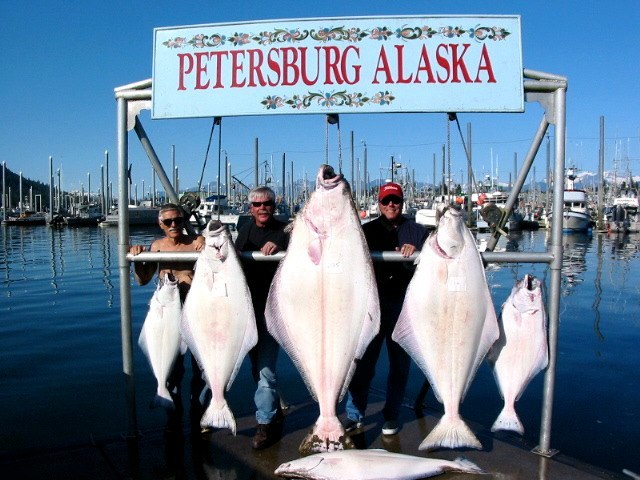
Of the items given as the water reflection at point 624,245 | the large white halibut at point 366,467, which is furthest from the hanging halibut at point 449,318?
the water reflection at point 624,245

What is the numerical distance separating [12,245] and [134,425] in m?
33.1

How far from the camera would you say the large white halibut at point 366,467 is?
316cm

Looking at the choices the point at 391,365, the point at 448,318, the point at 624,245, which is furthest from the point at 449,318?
the point at 624,245

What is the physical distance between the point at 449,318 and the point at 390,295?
0.79m

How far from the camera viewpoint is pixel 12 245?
32656mm

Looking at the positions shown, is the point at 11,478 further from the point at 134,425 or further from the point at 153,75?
the point at 153,75

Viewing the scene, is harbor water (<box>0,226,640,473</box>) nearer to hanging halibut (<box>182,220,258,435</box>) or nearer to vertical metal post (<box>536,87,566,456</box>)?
hanging halibut (<box>182,220,258,435</box>)

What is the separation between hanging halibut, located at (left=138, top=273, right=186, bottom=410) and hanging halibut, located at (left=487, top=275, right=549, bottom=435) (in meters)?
2.19

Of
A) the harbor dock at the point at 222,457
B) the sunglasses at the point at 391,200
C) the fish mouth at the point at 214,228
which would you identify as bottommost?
the harbor dock at the point at 222,457

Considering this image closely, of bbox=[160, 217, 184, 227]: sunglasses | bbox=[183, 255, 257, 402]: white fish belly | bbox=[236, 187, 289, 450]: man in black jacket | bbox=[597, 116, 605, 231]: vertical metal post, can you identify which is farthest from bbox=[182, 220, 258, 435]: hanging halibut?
bbox=[597, 116, 605, 231]: vertical metal post

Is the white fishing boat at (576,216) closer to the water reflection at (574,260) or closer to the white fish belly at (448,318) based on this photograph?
the water reflection at (574,260)

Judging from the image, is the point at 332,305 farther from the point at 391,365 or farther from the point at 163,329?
the point at 163,329

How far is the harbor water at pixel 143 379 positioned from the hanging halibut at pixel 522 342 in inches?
80.5

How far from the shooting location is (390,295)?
4070 millimetres
